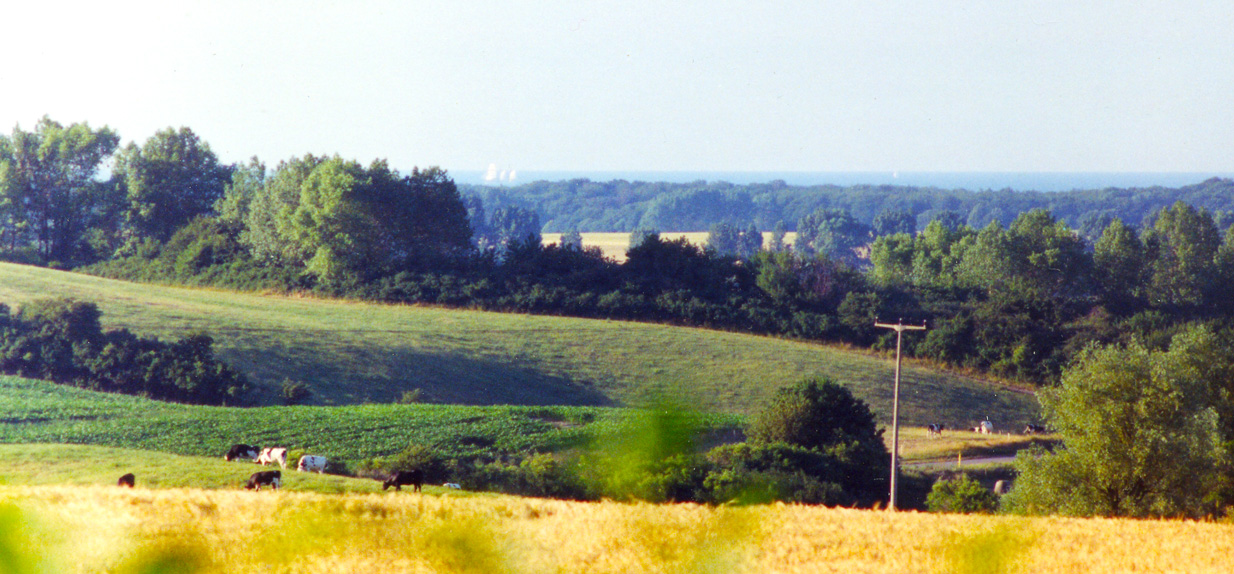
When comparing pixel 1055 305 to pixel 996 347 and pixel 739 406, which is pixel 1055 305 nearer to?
pixel 996 347

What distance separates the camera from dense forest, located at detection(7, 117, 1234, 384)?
5900cm

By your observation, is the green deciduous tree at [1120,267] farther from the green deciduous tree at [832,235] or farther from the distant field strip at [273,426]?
the green deciduous tree at [832,235]

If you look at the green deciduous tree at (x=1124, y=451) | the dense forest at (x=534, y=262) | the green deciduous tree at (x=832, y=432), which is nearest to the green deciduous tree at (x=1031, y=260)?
the dense forest at (x=534, y=262)

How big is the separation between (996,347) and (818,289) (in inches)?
485

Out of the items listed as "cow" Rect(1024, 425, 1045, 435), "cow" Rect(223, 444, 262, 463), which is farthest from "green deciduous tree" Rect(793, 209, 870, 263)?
"cow" Rect(223, 444, 262, 463)

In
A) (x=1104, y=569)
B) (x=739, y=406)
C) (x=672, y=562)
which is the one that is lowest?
(x=739, y=406)

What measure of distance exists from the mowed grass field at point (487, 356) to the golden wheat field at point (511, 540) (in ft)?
88.8

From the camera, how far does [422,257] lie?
64000 mm

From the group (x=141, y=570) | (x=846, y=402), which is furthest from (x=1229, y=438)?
(x=141, y=570)

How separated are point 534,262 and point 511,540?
56962mm

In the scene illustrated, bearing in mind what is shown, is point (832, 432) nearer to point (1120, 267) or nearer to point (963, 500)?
point (963, 500)

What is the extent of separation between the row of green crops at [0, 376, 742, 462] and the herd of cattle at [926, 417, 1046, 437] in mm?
11845

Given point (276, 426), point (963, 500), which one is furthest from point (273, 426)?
point (963, 500)

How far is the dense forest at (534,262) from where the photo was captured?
5900cm
